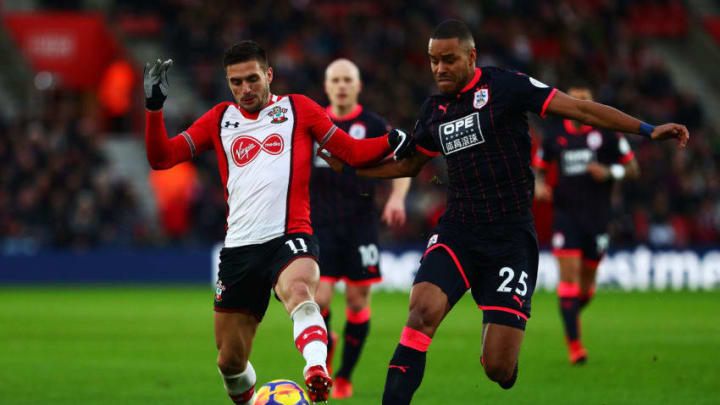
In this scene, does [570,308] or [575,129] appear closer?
[570,308]

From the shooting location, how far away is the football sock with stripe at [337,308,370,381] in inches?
355

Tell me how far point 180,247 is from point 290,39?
20.9 feet

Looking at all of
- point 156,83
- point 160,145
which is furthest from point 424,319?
point 156,83

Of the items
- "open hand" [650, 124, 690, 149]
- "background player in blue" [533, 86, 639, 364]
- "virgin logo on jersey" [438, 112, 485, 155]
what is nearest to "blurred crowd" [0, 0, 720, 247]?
"background player in blue" [533, 86, 639, 364]

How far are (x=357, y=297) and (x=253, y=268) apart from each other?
255 cm

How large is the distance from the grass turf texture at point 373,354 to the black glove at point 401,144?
2.20m

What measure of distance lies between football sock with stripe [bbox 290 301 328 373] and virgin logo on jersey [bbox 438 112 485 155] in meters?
1.32

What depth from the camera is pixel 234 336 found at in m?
6.98

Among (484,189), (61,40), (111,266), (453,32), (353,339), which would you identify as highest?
(61,40)

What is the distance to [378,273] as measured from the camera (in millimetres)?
9375

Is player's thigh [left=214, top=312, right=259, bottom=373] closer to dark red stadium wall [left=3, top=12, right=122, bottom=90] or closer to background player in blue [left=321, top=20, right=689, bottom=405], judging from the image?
background player in blue [left=321, top=20, right=689, bottom=405]

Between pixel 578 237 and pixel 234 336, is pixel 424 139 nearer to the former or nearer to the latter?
pixel 234 336

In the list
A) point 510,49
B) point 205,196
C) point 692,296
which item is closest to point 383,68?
point 510,49

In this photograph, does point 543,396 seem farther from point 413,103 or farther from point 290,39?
point 290,39
